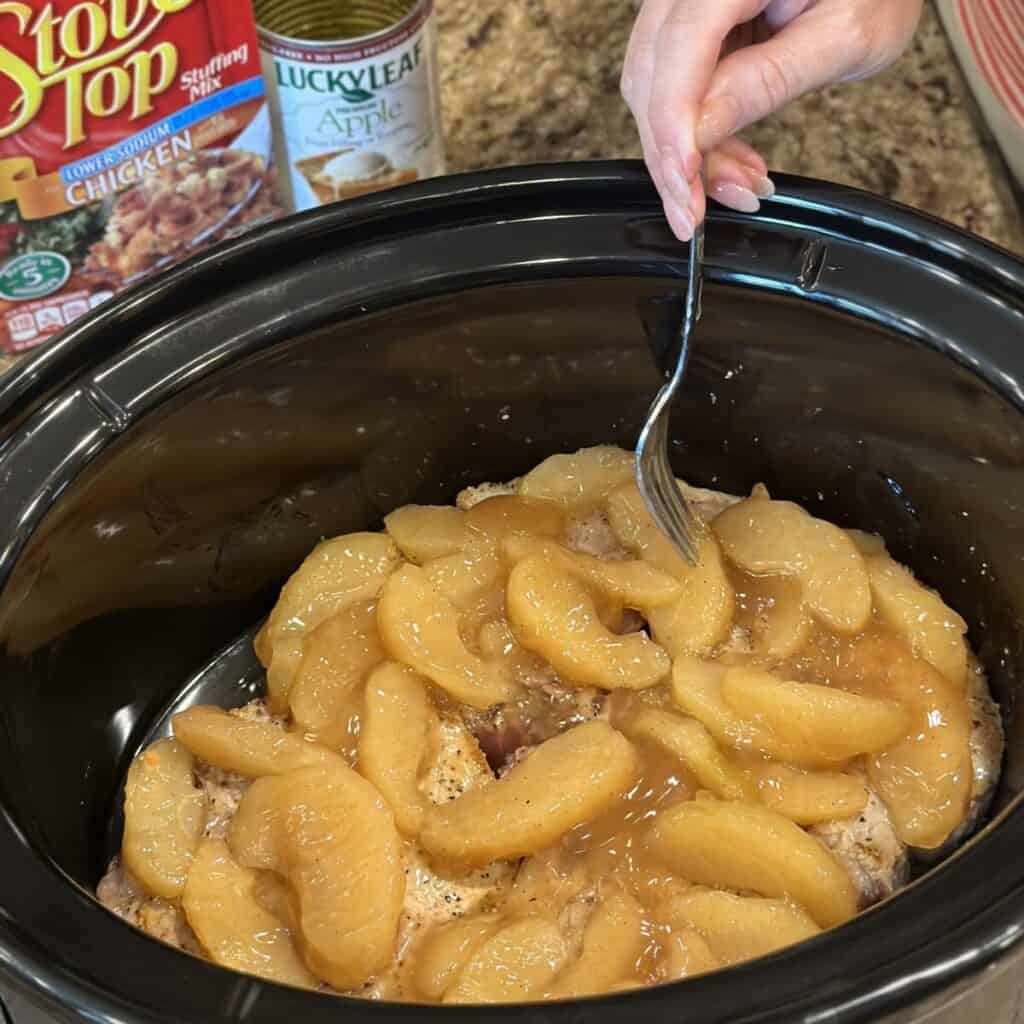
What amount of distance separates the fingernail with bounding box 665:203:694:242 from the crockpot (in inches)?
2.1

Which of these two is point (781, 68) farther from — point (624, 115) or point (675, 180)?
point (624, 115)

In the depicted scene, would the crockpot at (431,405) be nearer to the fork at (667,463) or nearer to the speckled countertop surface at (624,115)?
the fork at (667,463)

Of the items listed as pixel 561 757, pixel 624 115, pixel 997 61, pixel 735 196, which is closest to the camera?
pixel 561 757

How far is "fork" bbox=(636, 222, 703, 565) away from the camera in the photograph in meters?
1.26

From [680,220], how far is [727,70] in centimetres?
14

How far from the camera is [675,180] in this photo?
3.87ft

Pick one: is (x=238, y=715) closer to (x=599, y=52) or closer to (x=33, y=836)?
(x=33, y=836)

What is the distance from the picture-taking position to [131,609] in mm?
1284

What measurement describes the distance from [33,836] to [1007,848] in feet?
2.12

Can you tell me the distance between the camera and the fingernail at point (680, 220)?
120cm

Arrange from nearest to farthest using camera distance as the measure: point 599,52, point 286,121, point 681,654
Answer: point 681,654, point 286,121, point 599,52

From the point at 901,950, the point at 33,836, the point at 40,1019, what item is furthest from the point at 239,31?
the point at 901,950

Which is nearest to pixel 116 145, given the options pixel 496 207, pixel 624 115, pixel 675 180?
pixel 496 207

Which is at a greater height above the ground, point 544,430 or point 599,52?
point 599,52
